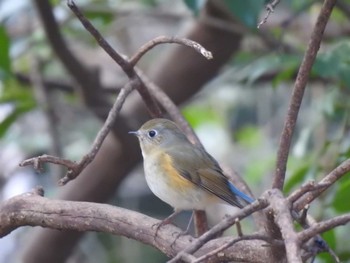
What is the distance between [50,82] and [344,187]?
6.34ft

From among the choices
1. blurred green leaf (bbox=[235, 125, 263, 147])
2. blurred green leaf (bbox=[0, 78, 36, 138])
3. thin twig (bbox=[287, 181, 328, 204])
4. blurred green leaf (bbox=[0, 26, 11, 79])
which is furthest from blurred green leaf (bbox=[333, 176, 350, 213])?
blurred green leaf (bbox=[235, 125, 263, 147])

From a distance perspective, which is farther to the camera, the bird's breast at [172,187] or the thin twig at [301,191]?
the bird's breast at [172,187]

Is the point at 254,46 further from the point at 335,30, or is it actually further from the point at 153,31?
the point at 153,31

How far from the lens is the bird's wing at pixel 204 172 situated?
2.44m

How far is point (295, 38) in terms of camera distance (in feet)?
13.9

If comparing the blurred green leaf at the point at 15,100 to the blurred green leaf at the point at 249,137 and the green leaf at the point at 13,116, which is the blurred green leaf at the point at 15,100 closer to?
the green leaf at the point at 13,116

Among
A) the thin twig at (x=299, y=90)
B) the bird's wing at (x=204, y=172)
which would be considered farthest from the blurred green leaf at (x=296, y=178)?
the thin twig at (x=299, y=90)

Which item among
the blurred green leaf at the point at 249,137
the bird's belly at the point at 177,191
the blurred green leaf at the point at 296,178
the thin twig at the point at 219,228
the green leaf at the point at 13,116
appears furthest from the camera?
the blurred green leaf at the point at 249,137

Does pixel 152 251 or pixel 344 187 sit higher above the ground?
pixel 152 251

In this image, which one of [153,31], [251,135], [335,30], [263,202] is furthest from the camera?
[153,31]

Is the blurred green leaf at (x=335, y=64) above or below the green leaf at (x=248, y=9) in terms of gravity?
below

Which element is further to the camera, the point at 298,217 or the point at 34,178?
the point at 34,178

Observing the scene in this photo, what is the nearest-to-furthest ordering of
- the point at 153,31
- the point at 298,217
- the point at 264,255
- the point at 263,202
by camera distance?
1. the point at 263,202
2. the point at 298,217
3. the point at 264,255
4. the point at 153,31

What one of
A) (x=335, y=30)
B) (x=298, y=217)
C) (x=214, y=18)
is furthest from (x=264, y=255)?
(x=335, y=30)
